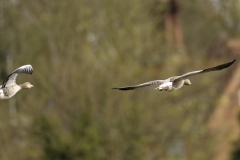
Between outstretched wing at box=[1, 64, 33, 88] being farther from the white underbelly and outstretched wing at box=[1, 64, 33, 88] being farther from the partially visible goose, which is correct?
the white underbelly

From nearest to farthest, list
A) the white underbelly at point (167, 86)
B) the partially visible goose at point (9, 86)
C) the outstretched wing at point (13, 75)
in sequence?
the white underbelly at point (167, 86) < the outstretched wing at point (13, 75) < the partially visible goose at point (9, 86)

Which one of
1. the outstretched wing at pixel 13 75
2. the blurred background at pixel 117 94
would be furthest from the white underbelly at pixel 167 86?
the blurred background at pixel 117 94

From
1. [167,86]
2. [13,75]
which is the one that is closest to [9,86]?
[13,75]

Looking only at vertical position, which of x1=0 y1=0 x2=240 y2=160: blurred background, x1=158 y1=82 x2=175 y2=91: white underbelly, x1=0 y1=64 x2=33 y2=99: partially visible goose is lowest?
x1=158 y1=82 x2=175 y2=91: white underbelly

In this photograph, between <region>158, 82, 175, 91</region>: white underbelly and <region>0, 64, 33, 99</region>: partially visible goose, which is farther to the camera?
<region>0, 64, 33, 99</region>: partially visible goose

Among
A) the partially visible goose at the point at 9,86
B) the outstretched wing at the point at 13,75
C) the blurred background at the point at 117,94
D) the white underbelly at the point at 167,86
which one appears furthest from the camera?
the blurred background at the point at 117,94

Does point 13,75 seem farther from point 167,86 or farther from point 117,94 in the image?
point 117,94

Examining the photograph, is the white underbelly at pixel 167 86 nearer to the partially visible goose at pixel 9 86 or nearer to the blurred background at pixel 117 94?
the partially visible goose at pixel 9 86

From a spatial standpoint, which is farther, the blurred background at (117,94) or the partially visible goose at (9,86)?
the blurred background at (117,94)

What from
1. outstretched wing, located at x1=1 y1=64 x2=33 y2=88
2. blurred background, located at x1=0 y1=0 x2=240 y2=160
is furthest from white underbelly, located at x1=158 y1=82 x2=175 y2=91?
blurred background, located at x1=0 y1=0 x2=240 y2=160

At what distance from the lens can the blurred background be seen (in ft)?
111

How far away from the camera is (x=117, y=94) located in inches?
1367

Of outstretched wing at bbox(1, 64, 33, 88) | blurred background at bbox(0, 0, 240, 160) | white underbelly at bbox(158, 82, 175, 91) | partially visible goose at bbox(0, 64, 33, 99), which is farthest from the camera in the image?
blurred background at bbox(0, 0, 240, 160)

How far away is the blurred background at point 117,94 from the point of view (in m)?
33.7
